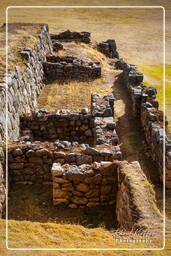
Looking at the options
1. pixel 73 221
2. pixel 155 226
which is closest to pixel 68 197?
pixel 73 221

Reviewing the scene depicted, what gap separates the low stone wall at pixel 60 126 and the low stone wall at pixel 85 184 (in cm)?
532

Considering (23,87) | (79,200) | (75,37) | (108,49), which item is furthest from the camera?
(75,37)

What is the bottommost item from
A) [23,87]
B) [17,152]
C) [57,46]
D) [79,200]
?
[79,200]

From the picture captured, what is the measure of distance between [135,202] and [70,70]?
19.7m

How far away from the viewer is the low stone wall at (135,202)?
1027cm

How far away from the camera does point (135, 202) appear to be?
1084cm

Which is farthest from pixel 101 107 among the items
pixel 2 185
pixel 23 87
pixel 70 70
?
pixel 70 70

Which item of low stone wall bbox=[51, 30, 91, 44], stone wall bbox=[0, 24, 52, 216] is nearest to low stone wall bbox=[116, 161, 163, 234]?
stone wall bbox=[0, 24, 52, 216]

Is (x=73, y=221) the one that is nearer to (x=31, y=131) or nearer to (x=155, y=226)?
(x=155, y=226)

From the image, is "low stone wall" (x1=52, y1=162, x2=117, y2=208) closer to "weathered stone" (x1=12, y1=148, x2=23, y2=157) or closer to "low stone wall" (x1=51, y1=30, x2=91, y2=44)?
"weathered stone" (x1=12, y1=148, x2=23, y2=157)

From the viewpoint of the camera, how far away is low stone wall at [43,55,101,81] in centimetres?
2927

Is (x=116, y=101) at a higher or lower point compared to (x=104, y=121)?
higher

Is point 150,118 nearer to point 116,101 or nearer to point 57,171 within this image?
point 116,101

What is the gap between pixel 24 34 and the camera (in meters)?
30.0
